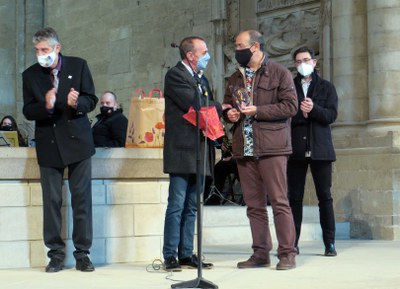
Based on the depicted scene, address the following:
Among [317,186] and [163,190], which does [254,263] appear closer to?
[163,190]

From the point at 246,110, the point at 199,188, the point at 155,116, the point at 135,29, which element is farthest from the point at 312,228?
the point at 135,29

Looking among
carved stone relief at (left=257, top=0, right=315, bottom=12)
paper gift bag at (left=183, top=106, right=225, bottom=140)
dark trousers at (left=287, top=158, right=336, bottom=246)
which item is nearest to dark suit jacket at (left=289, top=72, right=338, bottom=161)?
dark trousers at (left=287, top=158, right=336, bottom=246)

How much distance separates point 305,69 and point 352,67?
434cm

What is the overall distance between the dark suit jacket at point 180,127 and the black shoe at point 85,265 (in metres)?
0.92

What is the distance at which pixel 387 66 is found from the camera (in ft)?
40.4

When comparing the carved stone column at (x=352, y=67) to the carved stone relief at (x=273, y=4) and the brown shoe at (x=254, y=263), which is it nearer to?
the carved stone relief at (x=273, y=4)

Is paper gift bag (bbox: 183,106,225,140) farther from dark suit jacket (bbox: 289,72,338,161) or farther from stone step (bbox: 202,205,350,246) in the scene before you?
stone step (bbox: 202,205,350,246)

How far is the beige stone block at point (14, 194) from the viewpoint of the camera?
7594 mm

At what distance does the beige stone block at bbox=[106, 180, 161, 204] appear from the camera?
799 centimetres

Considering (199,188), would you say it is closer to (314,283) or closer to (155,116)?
(314,283)

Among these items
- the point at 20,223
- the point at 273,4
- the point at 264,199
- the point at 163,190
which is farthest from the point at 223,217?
the point at 273,4

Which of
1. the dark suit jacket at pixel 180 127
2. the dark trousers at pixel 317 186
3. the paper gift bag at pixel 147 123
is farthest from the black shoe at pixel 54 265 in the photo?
the dark trousers at pixel 317 186

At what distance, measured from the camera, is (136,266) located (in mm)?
7758

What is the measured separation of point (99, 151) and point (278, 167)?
1.57 metres
